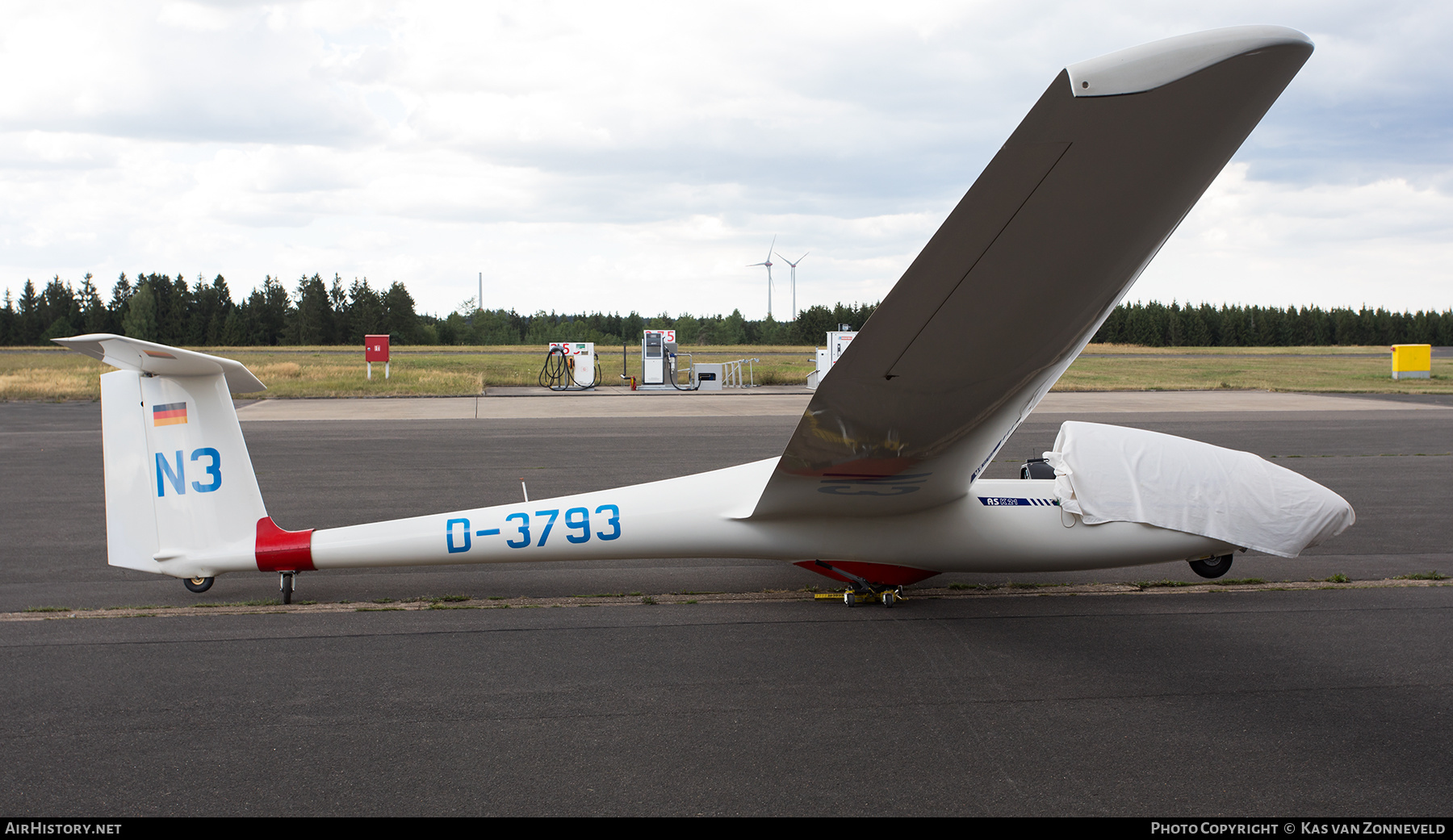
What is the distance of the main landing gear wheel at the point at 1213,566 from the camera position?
241 inches

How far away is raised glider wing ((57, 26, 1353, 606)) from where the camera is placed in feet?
11.7

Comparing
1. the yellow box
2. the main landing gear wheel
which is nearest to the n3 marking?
the main landing gear wheel

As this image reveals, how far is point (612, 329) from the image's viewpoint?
415 feet

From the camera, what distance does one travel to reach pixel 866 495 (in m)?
4.93

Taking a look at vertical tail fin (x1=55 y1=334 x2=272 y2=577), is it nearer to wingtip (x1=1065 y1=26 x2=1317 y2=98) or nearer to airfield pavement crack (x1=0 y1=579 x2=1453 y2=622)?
airfield pavement crack (x1=0 y1=579 x2=1453 y2=622)

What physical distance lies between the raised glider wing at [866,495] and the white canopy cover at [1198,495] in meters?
0.01

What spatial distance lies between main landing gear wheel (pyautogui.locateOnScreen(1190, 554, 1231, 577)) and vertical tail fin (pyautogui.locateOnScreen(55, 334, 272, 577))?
6329 millimetres

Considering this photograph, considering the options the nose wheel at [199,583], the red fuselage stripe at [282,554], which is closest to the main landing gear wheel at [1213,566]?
the red fuselage stripe at [282,554]

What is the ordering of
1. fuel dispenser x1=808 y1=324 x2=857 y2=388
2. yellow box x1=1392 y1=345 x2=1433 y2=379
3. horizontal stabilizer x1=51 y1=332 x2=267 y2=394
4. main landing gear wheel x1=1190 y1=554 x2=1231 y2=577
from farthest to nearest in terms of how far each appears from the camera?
yellow box x1=1392 y1=345 x2=1433 y2=379, fuel dispenser x1=808 y1=324 x2=857 y2=388, main landing gear wheel x1=1190 y1=554 x2=1231 y2=577, horizontal stabilizer x1=51 y1=332 x2=267 y2=394

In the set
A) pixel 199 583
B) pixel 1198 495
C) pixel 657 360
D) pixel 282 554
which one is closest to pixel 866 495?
pixel 1198 495

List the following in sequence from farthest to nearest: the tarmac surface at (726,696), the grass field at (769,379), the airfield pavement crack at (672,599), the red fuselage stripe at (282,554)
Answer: the grass field at (769,379) < the airfield pavement crack at (672,599) < the red fuselage stripe at (282,554) < the tarmac surface at (726,696)

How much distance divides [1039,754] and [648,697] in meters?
1.78

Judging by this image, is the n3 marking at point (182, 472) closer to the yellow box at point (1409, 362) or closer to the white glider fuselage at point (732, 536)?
the white glider fuselage at point (732, 536)
